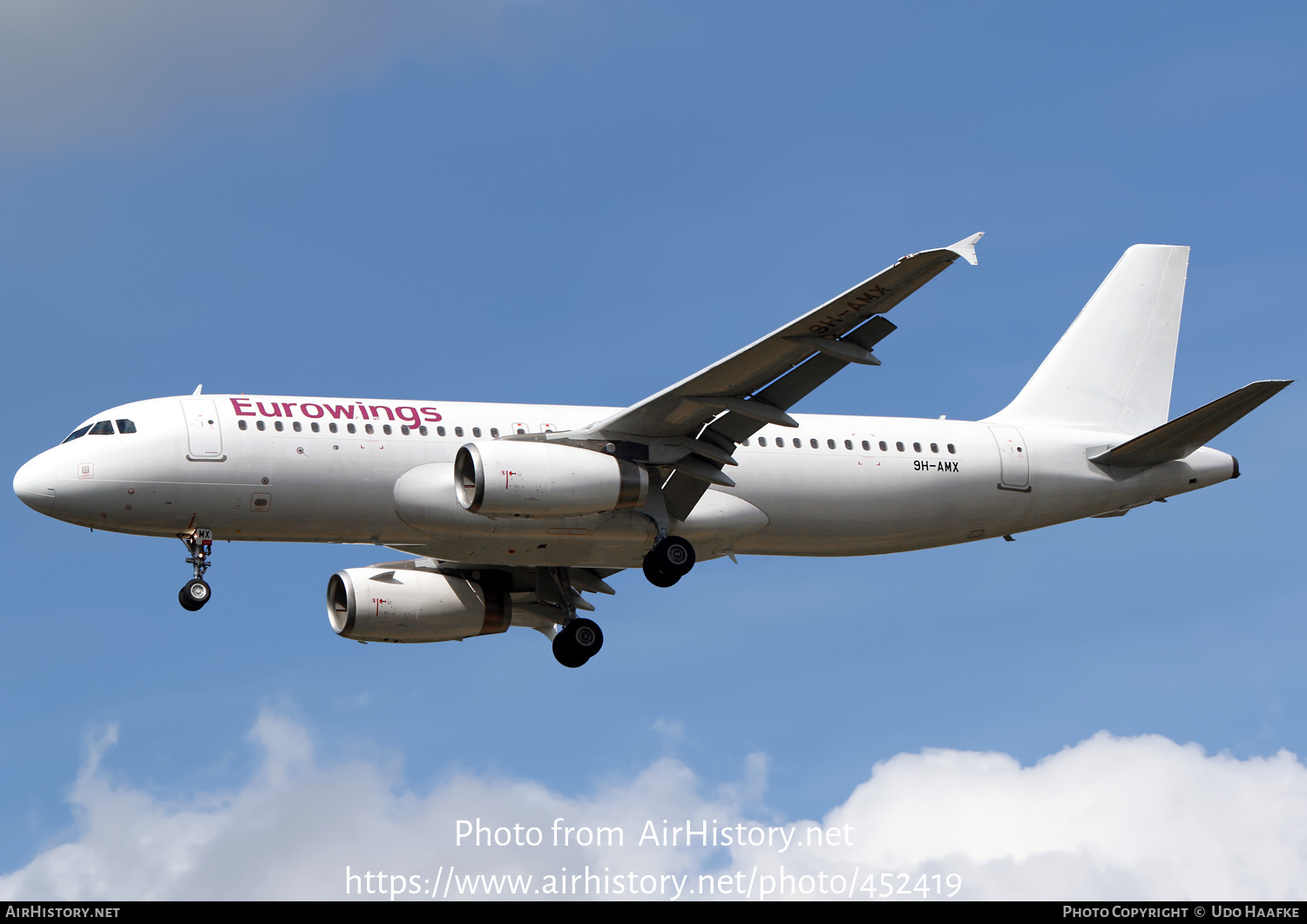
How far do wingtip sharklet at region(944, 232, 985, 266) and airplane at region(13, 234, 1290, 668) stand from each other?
0.03m

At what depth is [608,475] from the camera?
33.0 metres

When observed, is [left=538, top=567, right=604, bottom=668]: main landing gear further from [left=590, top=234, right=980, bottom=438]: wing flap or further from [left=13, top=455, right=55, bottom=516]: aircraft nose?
[left=13, top=455, right=55, bottom=516]: aircraft nose

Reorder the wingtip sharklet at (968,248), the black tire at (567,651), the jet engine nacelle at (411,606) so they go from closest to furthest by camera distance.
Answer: the wingtip sharklet at (968,248)
the jet engine nacelle at (411,606)
the black tire at (567,651)

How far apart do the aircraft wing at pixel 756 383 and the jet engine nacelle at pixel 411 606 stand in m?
6.17

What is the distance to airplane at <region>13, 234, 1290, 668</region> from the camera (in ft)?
106

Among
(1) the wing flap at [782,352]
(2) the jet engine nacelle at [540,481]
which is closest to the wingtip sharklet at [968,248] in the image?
(1) the wing flap at [782,352]

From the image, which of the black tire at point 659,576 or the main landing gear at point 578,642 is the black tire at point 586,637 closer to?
the main landing gear at point 578,642

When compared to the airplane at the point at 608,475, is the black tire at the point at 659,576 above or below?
below

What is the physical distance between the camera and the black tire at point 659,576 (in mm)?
34531

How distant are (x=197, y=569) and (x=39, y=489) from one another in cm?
323

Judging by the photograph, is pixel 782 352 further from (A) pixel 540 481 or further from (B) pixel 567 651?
(B) pixel 567 651

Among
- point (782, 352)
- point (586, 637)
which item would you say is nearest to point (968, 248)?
point (782, 352)

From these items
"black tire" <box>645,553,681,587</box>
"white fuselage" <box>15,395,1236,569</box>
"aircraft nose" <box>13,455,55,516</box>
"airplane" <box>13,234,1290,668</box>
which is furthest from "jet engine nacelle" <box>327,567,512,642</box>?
"aircraft nose" <box>13,455,55,516</box>

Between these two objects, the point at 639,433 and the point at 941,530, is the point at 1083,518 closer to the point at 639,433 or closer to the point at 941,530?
the point at 941,530
